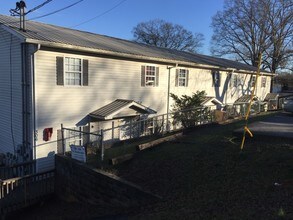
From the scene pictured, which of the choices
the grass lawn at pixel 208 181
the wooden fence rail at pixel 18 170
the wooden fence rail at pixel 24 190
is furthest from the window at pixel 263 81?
the wooden fence rail at pixel 18 170

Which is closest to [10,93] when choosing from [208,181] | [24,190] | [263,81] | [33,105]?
[33,105]

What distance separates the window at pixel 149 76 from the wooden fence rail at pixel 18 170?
7102 millimetres

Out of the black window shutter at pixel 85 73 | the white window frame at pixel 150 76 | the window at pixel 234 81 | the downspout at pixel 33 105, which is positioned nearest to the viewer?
the downspout at pixel 33 105

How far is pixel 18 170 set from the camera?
36.3ft

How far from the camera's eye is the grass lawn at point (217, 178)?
5.64 metres

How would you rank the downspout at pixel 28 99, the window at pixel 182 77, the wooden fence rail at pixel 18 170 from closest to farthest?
the downspout at pixel 28 99, the wooden fence rail at pixel 18 170, the window at pixel 182 77

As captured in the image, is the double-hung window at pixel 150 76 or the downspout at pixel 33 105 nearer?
the downspout at pixel 33 105

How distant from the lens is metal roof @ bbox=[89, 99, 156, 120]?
488 inches

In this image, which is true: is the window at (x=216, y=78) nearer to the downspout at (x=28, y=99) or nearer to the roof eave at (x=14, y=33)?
the downspout at (x=28, y=99)

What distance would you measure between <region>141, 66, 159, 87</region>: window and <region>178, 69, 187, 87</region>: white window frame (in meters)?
2.39

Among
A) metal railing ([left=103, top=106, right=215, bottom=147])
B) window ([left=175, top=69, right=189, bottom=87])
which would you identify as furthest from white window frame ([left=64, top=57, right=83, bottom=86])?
window ([left=175, top=69, right=189, bottom=87])

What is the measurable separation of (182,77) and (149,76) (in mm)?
3404

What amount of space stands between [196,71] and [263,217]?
15.3m

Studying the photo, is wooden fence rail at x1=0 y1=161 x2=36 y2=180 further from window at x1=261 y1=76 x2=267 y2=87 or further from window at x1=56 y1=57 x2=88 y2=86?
window at x1=261 y1=76 x2=267 y2=87
